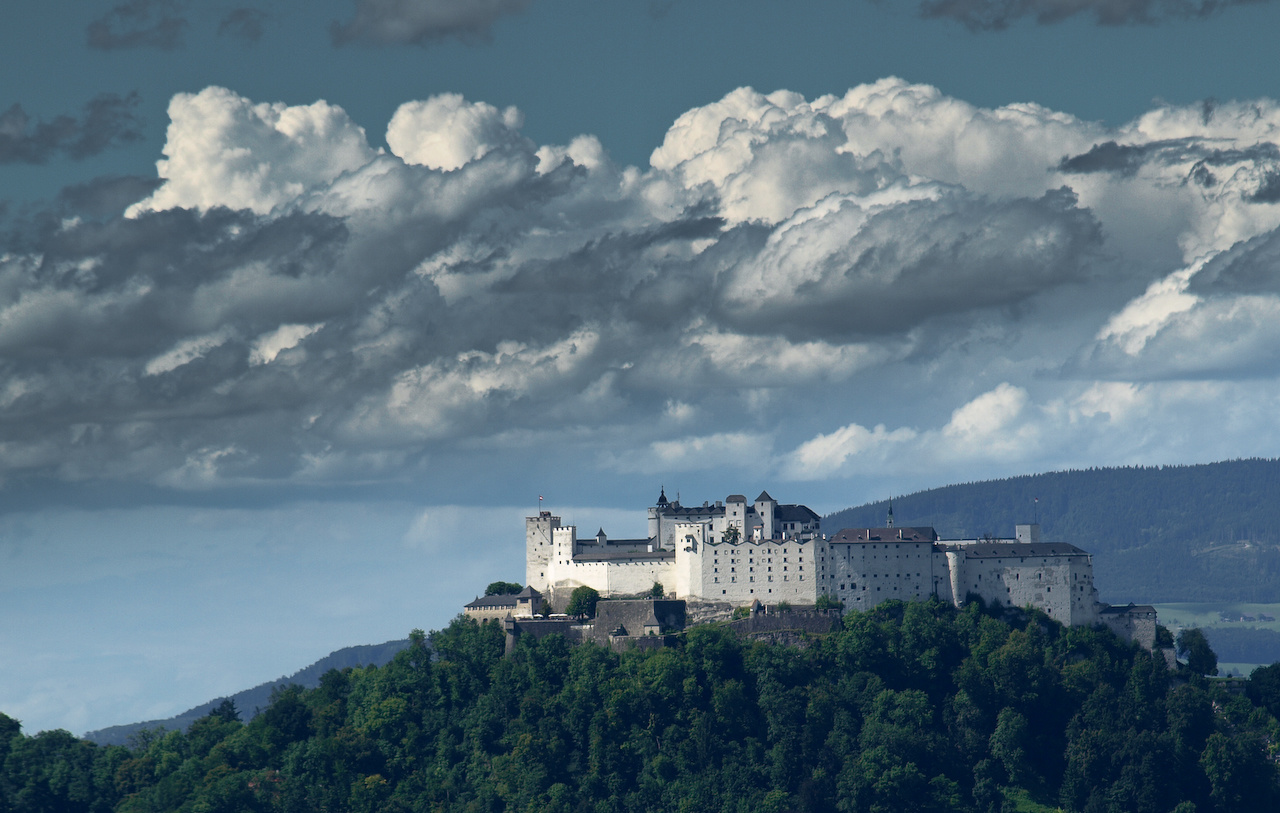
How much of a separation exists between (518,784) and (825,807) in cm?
1940

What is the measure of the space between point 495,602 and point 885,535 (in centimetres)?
2837

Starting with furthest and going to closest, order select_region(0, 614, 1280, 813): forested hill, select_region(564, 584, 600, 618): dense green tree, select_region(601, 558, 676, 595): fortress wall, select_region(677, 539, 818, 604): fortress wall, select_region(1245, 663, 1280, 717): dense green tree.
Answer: select_region(601, 558, 676, 595): fortress wall
select_region(564, 584, 600, 618): dense green tree
select_region(1245, 663, 1280, 717): dense green tree
select_region(677, 539, 818, 604): fortress wall
select_region(0, 614, 1280, 813): forested hill

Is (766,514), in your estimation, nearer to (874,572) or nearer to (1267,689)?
(874,572)

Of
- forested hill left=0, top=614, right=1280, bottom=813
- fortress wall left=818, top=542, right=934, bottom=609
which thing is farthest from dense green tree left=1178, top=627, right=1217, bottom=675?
fortress wall left=818, top=542, right=934, bottom=609

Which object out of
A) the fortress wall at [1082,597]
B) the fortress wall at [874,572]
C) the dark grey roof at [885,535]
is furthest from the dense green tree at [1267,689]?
the dark grey roof at [885,535]

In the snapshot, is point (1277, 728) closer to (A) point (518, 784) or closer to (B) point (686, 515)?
(B) point (686, 515)

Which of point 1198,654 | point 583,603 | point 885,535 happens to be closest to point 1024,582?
point 885,535

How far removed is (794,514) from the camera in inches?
4941

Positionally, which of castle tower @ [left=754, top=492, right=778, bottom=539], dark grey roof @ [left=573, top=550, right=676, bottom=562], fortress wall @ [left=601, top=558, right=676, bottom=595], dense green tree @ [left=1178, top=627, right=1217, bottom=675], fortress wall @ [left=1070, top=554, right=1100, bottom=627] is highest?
castle tower @ [left=754, top=492, right=778, bottom=539]

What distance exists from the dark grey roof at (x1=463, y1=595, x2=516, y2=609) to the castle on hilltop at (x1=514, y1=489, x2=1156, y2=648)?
335 cm

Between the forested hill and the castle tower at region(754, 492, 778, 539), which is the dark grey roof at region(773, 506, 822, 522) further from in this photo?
the forested hill

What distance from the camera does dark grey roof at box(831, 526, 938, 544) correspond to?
121062 mm

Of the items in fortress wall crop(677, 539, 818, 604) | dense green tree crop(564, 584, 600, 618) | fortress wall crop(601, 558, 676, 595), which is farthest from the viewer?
fortress wall crop(601, 558, 676, 595)

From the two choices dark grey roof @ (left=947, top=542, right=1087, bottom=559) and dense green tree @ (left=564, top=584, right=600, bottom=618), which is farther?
dark grey roof @ (left=947, top=542, right=1087, bottom=559)
